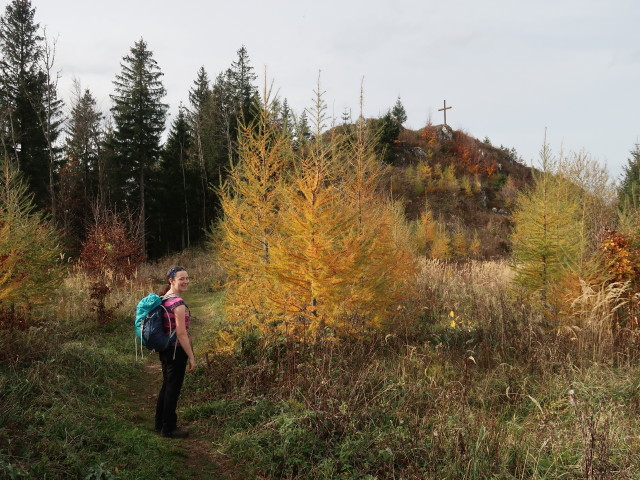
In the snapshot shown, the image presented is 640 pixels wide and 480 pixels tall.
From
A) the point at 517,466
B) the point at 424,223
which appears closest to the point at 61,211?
the point at 424,223

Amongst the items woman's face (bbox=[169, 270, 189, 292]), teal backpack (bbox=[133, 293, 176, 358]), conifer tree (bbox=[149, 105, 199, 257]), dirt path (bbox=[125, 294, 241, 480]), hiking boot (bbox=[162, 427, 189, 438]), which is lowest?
dirt path (bbox=[125, 294, 241, 480])

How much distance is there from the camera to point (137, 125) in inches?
966

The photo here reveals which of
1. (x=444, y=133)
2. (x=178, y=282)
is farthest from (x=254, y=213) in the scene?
(x=444, y=133)

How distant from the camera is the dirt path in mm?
3445

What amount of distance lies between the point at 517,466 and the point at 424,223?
19.8m

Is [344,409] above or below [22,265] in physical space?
below

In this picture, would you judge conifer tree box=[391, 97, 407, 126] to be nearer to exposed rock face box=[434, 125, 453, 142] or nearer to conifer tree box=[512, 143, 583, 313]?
exposed rock face box=[434, 125, 453, 142]

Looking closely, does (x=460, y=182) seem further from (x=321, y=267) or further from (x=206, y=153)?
(x=321, y=267)

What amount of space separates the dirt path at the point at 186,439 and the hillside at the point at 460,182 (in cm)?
2159

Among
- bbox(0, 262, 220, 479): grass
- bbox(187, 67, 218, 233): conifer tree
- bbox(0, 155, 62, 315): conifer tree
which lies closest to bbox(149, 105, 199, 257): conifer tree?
bbox(187, 67, 218, 233): conifer tree

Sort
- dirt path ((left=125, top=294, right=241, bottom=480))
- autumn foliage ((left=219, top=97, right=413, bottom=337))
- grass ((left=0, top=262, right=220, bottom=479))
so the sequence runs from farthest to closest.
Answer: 1. autumn foliage ((left=219, top=97, right=413, bottom=337))
2. dirt path ((left=125, top=294, right=241, bottom=480))
3. grass ((left=0, top=262, right=220, bottom=479))

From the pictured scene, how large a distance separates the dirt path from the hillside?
2159 cm

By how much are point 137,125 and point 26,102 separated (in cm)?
580

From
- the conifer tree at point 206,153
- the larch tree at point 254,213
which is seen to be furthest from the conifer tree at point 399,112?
the larch tree at point 254,213
